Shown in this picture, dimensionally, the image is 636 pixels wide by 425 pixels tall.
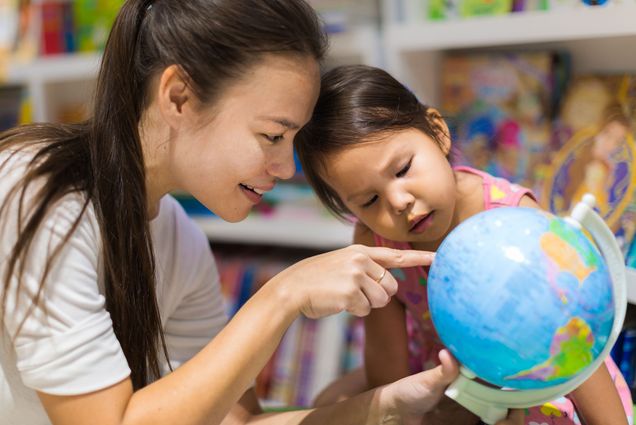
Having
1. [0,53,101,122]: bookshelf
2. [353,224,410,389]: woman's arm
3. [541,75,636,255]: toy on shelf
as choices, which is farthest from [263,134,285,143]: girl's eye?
[0,53,101,122]: bookshelf

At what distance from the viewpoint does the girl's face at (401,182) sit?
110 cm

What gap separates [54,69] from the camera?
7.50 ft

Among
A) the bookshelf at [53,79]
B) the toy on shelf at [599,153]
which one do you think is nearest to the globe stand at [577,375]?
the toy on shelf at [599,153]

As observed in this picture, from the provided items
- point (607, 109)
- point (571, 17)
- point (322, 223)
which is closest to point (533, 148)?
point (607, 109)

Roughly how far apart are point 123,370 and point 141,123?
14.9 inches

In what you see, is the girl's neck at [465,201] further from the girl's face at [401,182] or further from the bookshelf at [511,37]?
the bookshelf at [511,37]

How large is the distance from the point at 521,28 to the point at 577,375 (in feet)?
2.82

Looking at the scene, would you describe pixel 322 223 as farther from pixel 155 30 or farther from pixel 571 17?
pixel 155 30

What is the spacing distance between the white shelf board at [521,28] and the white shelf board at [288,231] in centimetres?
53

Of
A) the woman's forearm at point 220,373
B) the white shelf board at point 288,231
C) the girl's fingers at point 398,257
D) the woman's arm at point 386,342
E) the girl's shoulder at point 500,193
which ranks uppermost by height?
the girl's fingers at point 398,257

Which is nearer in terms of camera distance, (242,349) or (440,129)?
(242,349)

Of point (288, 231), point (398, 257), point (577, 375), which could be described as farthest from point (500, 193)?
point (288, 231)

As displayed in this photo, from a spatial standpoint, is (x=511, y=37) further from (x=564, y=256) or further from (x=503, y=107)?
(x=564, y=256)

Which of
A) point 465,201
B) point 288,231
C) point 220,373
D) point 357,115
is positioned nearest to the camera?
point 220,373
